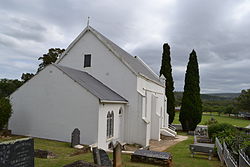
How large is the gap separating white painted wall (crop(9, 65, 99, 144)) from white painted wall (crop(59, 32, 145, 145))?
5.39 metres

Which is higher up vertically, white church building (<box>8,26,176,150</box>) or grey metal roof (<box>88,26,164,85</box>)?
grey metal roof (<box>88,26,164,85</box>)

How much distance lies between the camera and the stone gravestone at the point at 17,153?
6.50 meters

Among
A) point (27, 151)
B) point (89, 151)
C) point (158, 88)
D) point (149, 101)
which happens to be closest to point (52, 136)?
point (89, 151)

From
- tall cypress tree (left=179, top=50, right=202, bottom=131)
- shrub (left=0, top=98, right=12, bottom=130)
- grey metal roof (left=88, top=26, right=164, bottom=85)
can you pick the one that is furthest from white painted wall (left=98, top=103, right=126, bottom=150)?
tall cypress tree (left=179, top=50, right=202, bottom=131)

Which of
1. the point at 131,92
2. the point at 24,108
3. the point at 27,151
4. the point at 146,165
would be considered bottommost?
the point at 146,165

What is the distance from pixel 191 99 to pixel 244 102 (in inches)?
2236

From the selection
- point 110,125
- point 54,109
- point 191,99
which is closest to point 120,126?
point 110,125

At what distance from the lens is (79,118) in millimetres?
16266

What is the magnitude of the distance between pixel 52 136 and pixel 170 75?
83.1 feet

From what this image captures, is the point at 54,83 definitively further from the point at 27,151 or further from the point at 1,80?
the point at 1,80

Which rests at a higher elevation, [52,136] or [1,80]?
[1,80]

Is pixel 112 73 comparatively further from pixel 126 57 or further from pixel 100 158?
pixel 100 158

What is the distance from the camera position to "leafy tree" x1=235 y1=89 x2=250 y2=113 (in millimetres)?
81188

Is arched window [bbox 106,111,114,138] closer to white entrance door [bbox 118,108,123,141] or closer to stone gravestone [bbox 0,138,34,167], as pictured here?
white entrance door [bbox 118,108,123,141]
